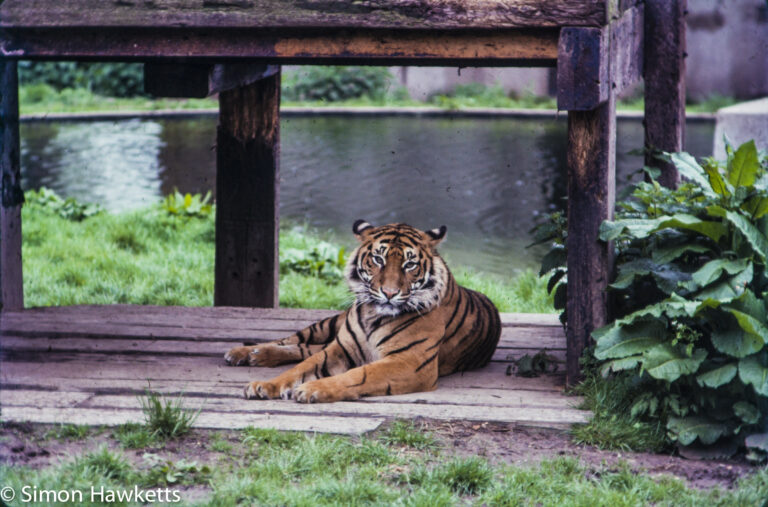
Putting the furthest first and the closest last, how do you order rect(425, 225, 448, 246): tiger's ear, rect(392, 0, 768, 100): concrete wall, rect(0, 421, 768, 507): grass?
rect(392, 0, 768, 100): concrete wall < rect(425, 225, 448, 246): tiger's ear < rect(0, 421, 768, 507): grass

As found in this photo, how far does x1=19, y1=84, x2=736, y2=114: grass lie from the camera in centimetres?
1747

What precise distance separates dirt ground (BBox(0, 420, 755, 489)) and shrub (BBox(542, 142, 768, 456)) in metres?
0.16

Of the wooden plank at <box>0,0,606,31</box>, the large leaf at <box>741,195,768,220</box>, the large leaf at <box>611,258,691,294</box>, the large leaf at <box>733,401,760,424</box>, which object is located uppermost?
the wooden plank at <box>0,0,606,31</box>

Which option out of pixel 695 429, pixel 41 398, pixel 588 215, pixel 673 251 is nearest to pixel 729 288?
pixel 673 251

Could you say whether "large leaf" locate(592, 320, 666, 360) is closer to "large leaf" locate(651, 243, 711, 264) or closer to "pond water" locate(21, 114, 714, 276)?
"large leaf" locate(651, 243, 711, 264)

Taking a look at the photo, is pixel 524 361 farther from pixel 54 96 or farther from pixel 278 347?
pixel 54 96

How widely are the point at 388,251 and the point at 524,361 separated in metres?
0.89

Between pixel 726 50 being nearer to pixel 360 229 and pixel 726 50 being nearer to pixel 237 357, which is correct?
pixel 360 229

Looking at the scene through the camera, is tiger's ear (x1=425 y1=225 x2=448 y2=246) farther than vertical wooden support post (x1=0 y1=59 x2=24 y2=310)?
No

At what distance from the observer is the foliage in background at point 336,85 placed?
1869 centimetres

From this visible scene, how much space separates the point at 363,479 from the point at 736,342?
1513 millimetres

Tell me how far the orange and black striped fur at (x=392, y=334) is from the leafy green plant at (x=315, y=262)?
292 cm

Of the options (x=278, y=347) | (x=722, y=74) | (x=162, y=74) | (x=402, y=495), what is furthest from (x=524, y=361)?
(x=722, y=74)

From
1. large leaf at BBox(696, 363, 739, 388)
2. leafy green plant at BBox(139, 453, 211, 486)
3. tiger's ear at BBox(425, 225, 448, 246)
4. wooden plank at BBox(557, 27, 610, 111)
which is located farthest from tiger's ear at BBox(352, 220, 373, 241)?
large leaf at BBox(696, 363, 739, 388)
